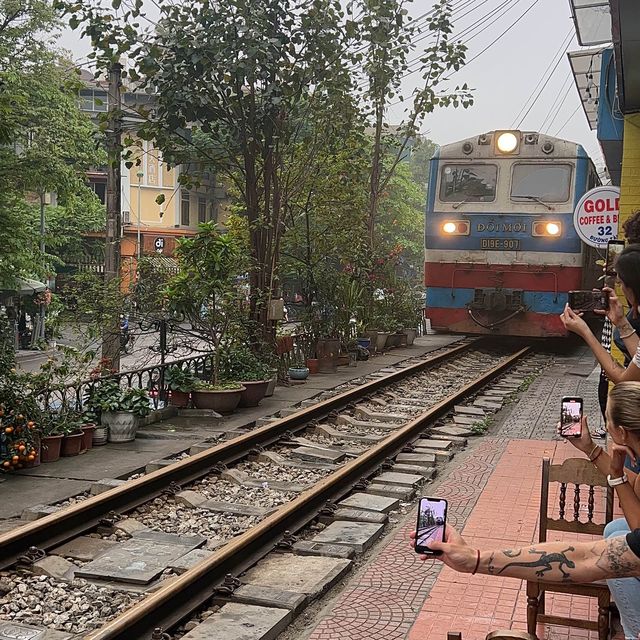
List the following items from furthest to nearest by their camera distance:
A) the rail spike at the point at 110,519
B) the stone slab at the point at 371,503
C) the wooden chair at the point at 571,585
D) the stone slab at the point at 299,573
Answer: the stone slab at the point at 371,503, the rail spike at the point at 110,519, the stone slab at the point at 299,573, the wooden chair at the point at 571,585

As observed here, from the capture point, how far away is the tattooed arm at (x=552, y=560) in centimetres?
260

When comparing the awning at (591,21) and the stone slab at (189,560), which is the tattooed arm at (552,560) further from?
the awning at (591,21)

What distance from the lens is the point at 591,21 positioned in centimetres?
1008

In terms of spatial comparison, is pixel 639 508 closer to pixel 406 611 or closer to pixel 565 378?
pixel 406 611

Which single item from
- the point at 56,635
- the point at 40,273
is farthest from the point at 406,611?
the point at 40,273

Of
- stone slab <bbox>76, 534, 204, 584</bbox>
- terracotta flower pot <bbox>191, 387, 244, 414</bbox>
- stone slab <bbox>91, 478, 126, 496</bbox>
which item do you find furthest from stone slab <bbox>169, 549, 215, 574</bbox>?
terracotta flower pot <bbox>191, 387, 244, 414</bbox>

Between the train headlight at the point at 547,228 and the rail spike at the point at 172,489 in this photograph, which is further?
the train headlight at the point at 547,228

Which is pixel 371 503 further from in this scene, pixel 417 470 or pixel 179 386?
pixel 179 386

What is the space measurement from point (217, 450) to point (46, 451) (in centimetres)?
149

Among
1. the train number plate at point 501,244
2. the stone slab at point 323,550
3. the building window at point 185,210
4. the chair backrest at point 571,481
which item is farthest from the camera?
the building window at point 185,210

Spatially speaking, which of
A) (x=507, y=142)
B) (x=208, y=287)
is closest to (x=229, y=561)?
(x=208, y=287)

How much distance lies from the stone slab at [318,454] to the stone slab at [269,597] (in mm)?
3213

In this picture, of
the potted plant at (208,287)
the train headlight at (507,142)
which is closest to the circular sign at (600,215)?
the potted plant at (208,287)

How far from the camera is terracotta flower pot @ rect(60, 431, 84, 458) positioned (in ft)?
24.8
